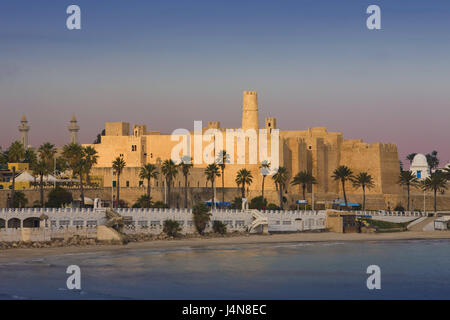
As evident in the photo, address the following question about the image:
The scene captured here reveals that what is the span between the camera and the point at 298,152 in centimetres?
12938

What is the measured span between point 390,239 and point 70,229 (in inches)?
1514

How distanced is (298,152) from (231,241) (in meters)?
44.3

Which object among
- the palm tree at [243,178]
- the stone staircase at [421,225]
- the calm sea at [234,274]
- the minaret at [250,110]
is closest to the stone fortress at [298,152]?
the minaret at [250,110]

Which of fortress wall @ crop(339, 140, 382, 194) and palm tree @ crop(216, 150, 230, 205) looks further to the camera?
fortress wall @ crop(339, 140, 382, 194)

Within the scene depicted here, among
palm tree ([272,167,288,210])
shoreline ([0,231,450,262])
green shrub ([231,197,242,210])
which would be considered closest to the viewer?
shoreline ([0,231,450,262])

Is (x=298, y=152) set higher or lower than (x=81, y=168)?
higher

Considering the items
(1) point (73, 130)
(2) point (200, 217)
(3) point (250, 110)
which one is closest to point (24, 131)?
(1) point (73, 130)

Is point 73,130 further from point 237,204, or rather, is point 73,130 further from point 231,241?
point 231,241

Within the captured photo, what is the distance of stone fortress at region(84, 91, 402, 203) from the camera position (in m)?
128

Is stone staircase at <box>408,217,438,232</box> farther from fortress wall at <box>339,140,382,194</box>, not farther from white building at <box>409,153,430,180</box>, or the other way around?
white building at <box>409,153,430,180</box>

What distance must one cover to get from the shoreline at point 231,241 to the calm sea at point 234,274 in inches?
76.2

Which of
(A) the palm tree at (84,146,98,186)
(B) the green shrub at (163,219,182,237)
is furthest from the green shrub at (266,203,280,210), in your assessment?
(B) the green shrub at (163,219,182,237)

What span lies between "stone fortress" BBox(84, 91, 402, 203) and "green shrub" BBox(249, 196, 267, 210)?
29.3 ft

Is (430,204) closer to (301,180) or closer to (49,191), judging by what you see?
(301,180)
